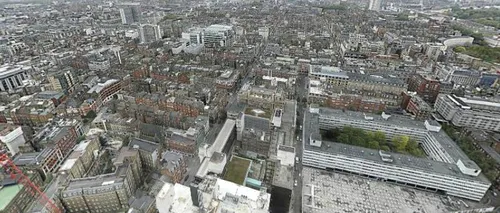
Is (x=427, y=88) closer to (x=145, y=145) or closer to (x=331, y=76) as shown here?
(x=331, y=76)

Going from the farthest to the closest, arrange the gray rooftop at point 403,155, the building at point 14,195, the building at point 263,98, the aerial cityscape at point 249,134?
the building at point 263,98 < the gray rooftop at point 403,155 < the aerial cityscape at point 249,134 < the building at point 14,195

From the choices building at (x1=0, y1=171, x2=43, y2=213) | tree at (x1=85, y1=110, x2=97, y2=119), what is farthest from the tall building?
building at (x1=0, y1=171, x2=43, y2=213)

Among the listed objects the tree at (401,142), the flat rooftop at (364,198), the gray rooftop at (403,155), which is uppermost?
the gray rooftop at (403,155)

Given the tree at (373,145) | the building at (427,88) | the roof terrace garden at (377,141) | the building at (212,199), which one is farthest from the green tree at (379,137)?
the building at (427,88)

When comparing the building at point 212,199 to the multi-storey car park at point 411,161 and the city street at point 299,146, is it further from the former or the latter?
the multi-storey car park at point 411,161

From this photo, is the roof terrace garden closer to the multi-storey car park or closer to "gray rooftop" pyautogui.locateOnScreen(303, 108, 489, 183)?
the multi-storey car park
